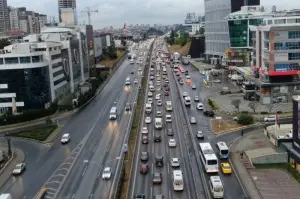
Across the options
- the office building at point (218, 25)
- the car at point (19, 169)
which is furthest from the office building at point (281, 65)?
the office building at point (218, 25)

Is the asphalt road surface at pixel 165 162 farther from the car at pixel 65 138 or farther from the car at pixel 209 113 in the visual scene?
the car at pixel 65 138

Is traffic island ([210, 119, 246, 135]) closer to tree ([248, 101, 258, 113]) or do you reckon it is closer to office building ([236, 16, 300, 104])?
tree ([248, 101, 258, 113])

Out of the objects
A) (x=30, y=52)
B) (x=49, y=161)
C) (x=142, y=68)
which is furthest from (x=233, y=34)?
(x=49, y=161)

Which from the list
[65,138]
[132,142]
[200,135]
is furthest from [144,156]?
[65,138]

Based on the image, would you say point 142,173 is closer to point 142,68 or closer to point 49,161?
point 49,161

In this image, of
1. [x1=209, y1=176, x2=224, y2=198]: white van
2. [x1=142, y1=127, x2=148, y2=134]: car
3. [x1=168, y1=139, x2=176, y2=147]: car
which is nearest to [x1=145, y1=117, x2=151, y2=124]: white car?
[x1=142, y1=127, x2=148, y2=134]: car

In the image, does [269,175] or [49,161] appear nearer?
[269,175]
